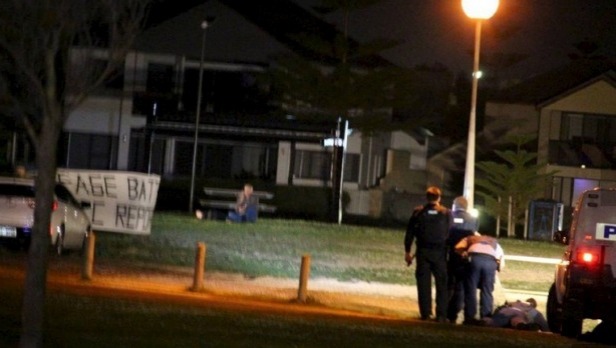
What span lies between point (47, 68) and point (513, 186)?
131ft

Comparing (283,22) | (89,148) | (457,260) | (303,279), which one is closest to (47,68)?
(457,260)

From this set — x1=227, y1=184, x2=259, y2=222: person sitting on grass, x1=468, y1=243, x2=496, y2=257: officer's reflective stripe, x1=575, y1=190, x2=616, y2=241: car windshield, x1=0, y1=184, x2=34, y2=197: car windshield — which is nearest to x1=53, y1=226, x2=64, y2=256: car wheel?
x1=0, y1=184, x2=34, y2=197: car windshield

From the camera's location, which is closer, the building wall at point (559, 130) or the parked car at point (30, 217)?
the parked car at point (30, 217)

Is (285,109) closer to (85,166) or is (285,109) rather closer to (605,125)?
(85,166)

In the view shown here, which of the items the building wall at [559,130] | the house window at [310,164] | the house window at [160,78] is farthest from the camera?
the building wall at [559,130]

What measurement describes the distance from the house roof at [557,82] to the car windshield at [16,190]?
117 feet

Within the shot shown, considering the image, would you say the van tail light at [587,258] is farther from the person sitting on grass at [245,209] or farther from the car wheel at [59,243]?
the person sitting on grass at [245,209]

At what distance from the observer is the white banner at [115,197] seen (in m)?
28.8

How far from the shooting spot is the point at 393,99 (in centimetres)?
4684

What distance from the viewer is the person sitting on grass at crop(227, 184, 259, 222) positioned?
1451 inches

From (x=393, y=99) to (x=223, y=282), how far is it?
83.5ft

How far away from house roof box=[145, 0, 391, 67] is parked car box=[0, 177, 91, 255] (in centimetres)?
2270

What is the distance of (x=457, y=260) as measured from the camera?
715 inches

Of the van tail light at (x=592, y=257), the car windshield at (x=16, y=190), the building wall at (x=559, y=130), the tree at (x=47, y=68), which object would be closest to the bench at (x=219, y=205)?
the car windshield at (x=16, y=190)
